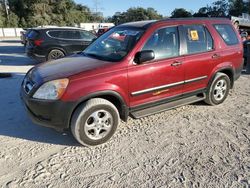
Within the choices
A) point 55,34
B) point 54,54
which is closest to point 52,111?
point 54,54

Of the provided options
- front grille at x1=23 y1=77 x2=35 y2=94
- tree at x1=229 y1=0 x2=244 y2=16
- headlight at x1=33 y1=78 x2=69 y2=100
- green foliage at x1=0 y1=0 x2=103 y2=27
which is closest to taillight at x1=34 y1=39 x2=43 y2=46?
front grille at x1=23 y1=77 x2=35 y2=94

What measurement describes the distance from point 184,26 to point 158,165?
8.85 feet

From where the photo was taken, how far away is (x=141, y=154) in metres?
4.08

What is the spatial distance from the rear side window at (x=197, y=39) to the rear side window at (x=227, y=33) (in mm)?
405

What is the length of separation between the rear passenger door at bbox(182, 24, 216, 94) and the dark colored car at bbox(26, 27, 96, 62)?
7.18 meters

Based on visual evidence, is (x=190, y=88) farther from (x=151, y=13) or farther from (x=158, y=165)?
(x=151, y=13)

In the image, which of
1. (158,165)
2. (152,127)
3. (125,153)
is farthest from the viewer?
(152,127)

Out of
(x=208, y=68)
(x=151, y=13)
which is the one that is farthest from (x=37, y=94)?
(x=151, y=13)

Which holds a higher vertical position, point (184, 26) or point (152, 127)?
point (184, 26)

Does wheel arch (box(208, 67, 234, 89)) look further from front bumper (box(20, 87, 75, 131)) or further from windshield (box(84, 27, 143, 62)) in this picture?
front bumper (box(20, 87, 75, 131))

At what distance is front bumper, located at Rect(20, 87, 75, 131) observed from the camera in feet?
13.1

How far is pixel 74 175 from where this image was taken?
141 inches

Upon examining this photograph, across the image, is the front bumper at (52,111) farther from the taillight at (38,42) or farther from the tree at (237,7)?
the tree at (237,7)

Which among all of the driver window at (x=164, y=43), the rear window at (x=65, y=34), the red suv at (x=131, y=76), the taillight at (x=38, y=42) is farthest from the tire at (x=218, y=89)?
the rear window at (x=65, y=34)
